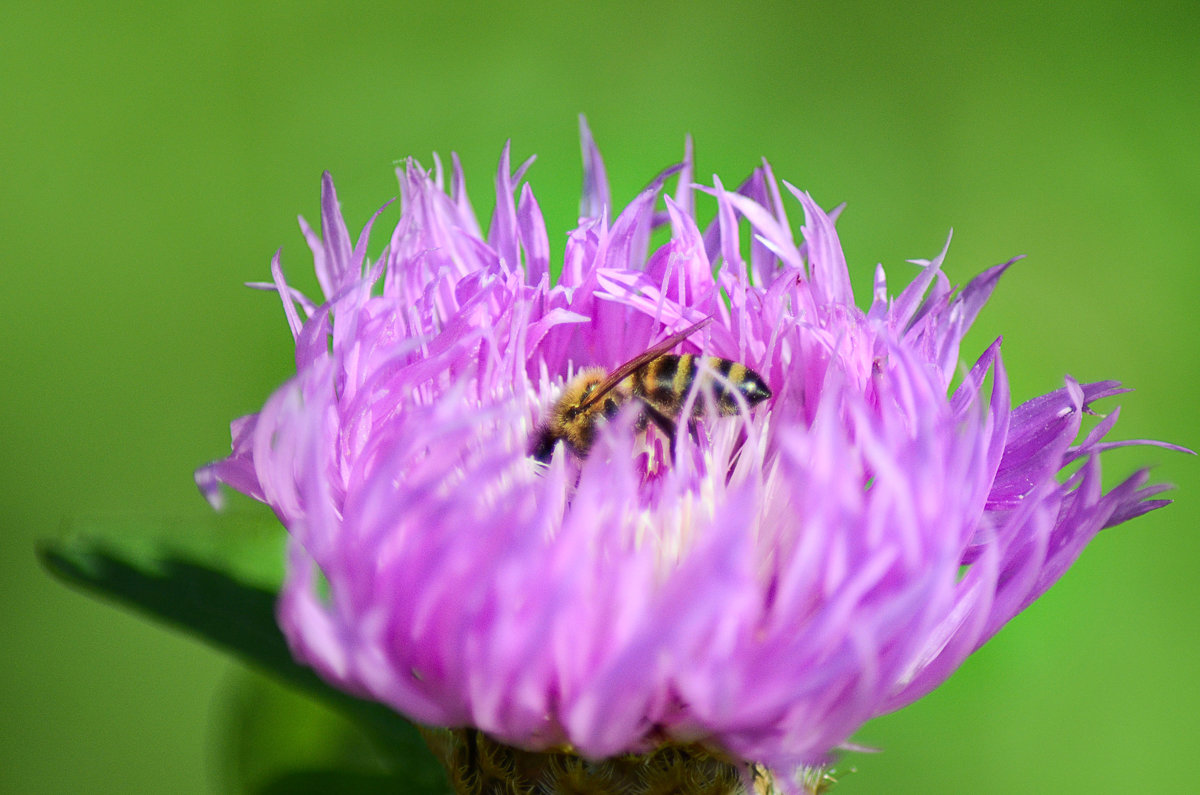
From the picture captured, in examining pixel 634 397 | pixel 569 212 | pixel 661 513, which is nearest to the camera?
pixel 661 513

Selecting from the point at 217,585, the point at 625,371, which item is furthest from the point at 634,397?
the point at 217,585

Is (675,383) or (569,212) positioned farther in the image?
(569,212)

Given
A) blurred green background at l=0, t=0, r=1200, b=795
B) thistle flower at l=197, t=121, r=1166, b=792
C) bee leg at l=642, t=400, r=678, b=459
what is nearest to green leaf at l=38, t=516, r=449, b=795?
thistle flower at l=197, t=121, r=1166, b=792

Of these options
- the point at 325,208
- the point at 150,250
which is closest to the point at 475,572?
the point at 325,208

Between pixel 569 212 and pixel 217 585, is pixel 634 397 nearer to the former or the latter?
pixel 217 585

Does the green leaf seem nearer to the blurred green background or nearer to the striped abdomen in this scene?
the striped abdomen

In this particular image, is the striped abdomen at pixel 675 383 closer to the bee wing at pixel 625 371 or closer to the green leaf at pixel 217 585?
the bee wing at pixel 625 371

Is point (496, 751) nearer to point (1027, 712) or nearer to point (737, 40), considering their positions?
point (1027, 712)
